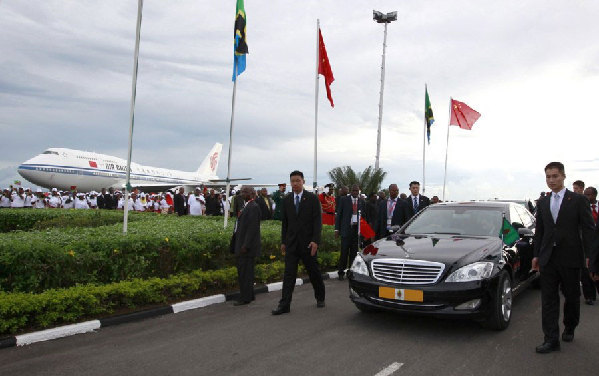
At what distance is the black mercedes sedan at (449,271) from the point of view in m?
5.39

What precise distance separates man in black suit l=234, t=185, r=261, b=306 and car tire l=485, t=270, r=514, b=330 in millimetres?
3587

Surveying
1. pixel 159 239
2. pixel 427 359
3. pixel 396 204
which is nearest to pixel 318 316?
pixel 427 359

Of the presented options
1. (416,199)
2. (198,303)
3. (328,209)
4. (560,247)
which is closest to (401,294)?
(560,247)

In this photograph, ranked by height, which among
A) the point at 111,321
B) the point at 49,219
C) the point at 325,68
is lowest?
the point at 111,321

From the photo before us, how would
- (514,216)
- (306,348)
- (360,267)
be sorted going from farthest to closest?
(514,216) → (360,267) → (306,348)

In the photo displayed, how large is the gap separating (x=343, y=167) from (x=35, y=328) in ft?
85.3

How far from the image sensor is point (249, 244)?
741cm

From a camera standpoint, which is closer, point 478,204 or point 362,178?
point 478,204

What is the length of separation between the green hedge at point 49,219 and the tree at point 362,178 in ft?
51.7

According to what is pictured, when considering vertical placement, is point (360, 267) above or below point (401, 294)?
above

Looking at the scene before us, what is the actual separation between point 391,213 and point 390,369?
7.50 m

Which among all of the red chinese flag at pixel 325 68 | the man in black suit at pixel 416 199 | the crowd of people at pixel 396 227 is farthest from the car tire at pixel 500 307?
the red chinese flag at pixel 325 68

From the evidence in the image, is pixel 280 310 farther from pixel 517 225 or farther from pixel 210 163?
pixel 210 163

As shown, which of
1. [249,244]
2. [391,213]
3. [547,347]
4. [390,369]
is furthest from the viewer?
[391,213]
